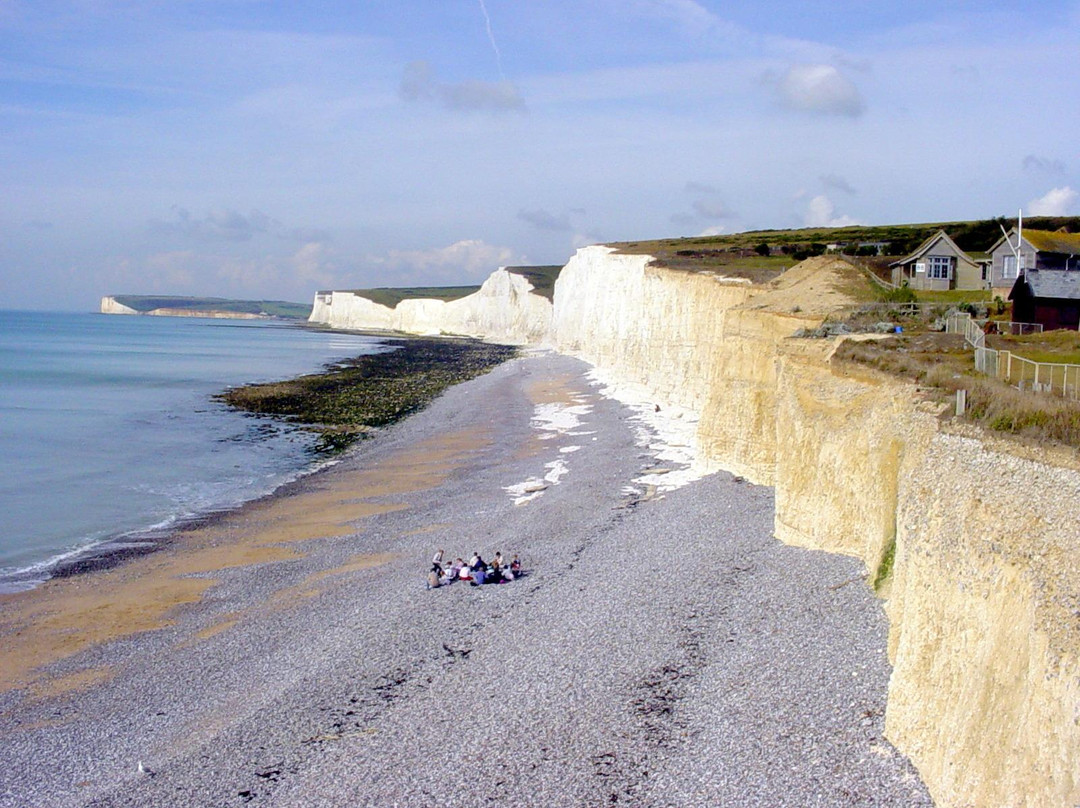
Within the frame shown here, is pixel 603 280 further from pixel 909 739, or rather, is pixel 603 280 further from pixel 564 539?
pixel 909 739

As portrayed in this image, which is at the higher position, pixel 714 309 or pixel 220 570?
pixel 714 309

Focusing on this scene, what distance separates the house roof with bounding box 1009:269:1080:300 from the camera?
17.3m

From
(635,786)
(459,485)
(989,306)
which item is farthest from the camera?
(459,485)

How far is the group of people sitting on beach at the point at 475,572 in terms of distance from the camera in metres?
15.2

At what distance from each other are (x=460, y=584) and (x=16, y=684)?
6.81 m

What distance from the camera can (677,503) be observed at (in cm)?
1858

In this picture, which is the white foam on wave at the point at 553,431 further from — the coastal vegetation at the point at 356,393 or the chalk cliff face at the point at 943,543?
the coastal vegetation at the point at 356,393

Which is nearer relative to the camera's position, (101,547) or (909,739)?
(909,739)

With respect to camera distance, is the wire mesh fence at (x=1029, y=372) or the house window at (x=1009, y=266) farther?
the house window at (x=1009, y=266)

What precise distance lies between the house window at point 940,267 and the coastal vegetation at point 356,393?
67.8 feet

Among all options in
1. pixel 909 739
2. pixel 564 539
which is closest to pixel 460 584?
pixel 564 539

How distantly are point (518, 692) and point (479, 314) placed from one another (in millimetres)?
105730

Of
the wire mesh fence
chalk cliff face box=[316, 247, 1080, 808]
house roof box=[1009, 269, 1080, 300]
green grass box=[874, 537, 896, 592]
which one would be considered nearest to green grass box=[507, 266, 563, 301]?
house roof box=[1009, 269, 1080, 300]

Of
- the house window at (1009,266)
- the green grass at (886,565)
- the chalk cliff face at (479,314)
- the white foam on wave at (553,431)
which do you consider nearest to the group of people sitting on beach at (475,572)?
the white foam on wave at (553,431)
